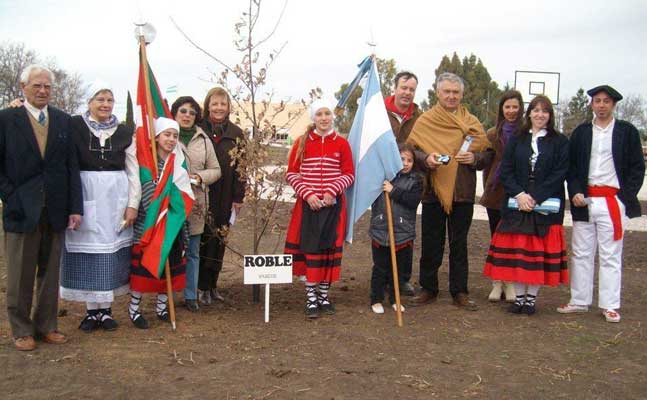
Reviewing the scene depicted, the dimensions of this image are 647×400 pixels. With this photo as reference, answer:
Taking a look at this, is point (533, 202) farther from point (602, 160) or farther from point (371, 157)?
point (371, 157)

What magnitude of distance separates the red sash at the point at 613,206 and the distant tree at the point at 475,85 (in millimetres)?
30812

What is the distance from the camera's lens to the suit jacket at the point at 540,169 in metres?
5.79

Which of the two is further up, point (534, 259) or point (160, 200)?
point (160, 200)

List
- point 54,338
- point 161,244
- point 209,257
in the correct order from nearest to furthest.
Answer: point 54,338, point 161,244, point 209,257

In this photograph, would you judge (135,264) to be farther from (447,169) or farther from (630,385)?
(630,385)

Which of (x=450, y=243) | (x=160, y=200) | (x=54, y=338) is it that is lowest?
(x=54, y=338)

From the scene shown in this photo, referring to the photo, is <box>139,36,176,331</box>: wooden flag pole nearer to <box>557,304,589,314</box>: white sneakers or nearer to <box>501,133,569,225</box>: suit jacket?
<box>501,133,569,225</box>: suit jacket

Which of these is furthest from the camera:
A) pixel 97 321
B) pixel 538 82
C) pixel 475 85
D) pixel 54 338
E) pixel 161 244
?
pixel 475 85

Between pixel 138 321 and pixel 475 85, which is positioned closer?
pixel 138 321

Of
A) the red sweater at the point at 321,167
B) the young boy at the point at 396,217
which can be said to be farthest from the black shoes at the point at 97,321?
the young boy at the point at 396,217

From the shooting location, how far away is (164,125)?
17.8ft

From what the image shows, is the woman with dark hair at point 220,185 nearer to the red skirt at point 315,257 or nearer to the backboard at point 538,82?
the red skirt at point 315,257

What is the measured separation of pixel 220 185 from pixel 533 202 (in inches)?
116

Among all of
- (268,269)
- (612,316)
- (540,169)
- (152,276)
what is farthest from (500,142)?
(152,276)
